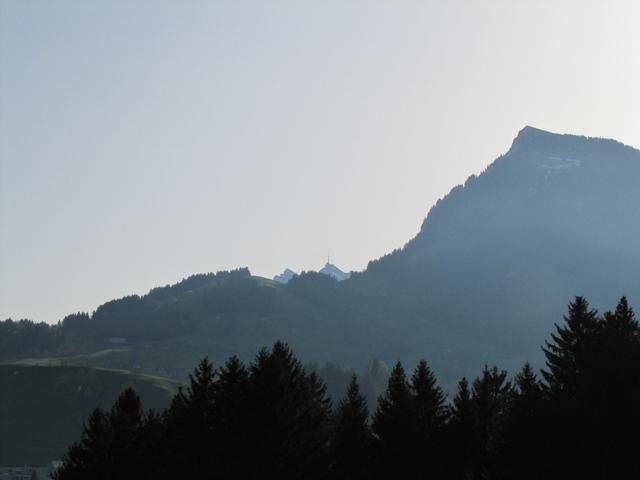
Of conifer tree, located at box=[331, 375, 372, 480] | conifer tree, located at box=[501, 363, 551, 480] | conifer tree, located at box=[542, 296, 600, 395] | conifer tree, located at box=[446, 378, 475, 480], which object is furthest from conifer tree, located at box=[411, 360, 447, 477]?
conifer tree, located at box=[542, 296, 600, 395]

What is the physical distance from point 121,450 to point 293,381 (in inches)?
570

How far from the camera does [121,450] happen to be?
70375 millimetres

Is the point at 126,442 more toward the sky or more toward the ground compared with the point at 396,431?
more toward the ground

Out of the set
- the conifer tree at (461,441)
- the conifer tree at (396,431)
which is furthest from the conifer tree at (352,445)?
the conifer tree at (461,441)

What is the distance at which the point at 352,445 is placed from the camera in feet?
258

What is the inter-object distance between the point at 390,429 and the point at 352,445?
690cm

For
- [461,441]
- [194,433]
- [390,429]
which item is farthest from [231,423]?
[461,441]

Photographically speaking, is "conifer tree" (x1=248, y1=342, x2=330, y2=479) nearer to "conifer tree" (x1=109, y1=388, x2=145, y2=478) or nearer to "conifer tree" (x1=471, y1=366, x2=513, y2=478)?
"conifer tree" (x1=109, y1=388, x2=145, y2=478)

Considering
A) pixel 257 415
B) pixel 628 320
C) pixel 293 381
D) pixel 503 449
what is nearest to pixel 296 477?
pixel 257 415

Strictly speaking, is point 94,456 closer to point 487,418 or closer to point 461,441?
point 461,441

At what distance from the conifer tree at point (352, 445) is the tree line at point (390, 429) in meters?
0.13

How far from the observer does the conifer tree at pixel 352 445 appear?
74.3 meters

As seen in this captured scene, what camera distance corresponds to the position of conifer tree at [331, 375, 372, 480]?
74.3m

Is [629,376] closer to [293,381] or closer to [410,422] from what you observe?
[410,422]
